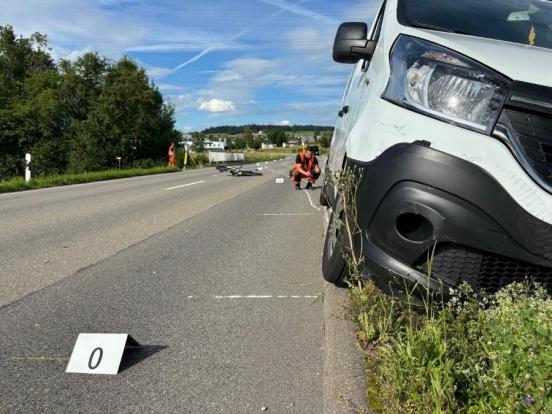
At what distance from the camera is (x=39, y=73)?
50.4 m

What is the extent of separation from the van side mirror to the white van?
2.22ft

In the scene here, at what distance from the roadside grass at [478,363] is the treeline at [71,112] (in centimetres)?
4302

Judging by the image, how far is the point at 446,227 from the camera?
2.22 m

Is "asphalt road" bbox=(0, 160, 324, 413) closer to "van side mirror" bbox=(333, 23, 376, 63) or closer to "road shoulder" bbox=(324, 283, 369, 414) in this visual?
"road shoulder" bbox=(324, 283, 369, 414)

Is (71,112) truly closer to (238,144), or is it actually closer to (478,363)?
(478,363)

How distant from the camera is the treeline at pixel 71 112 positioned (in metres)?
44.3

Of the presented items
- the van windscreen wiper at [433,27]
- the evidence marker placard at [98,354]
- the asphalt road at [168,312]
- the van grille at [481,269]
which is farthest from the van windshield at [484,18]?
the evidence marker placard at [98,354]

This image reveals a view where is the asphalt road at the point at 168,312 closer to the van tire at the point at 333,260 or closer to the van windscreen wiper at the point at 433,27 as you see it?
the van tire at the point at 333,260

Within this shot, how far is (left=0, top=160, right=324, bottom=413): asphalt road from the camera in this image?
252 cm

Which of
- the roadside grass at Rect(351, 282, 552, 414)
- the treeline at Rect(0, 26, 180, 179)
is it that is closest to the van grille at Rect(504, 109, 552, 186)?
the roadside grass at Rect(351, 282, 552, 414)

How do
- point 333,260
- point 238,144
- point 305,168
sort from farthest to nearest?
point 238,144
point 305,168
point 333,260

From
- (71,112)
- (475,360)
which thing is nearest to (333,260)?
(475,360)

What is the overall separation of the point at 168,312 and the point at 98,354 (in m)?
0.94

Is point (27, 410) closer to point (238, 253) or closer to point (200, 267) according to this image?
point (200, 267)
